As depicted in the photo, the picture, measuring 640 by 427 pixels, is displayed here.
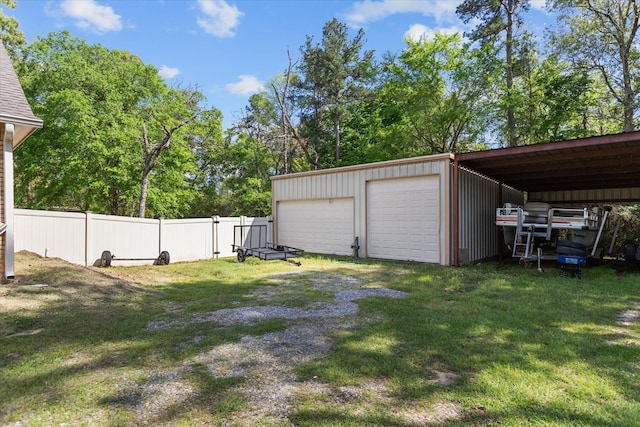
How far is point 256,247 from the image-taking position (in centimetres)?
1323

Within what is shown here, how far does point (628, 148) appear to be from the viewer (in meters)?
7.92

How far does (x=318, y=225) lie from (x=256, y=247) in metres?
2.45

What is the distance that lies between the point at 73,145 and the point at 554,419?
17.8 m

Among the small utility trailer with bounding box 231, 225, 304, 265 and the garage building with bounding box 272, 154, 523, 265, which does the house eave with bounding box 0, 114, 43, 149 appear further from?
the garage building with bounding box 272, 154, 523, 265

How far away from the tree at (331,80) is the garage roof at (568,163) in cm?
1181

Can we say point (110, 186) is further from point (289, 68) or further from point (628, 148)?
point (628, 148)

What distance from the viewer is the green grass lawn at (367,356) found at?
7.89 feet

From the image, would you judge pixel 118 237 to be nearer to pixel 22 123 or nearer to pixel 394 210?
pixel 22 123

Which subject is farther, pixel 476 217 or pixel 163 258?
pixel 476 217

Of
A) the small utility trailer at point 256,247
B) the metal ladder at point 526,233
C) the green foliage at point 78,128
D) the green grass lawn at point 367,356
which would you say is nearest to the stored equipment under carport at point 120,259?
the small utility trailer at point 256,247

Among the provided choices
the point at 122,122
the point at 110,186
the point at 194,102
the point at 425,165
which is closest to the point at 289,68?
the point at 194,102

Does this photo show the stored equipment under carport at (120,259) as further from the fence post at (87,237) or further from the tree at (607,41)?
the tree at (607,41)

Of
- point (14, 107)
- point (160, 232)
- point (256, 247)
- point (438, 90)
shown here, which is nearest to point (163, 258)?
point (160, 232)

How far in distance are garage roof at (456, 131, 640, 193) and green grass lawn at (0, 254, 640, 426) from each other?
3139 millimetres
